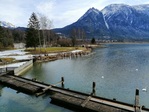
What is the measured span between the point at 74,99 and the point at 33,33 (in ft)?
225

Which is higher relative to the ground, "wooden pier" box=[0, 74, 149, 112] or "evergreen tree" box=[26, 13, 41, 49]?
"evergreen tree" box=[26, 13, 41, 49]

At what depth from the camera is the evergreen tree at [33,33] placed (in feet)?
288

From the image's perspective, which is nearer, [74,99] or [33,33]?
[74,99]

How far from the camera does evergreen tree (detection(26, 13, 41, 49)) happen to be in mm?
87875

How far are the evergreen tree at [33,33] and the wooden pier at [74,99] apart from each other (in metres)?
54.0

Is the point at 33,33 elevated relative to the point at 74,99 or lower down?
elevated

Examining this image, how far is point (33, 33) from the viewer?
88.6 meters

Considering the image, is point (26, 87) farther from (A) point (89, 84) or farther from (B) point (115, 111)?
(B) point (115, 111)

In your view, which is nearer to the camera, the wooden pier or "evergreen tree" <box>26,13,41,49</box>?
the wooden pier

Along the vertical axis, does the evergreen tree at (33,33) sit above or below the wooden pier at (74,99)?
above

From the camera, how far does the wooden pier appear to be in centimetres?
2051

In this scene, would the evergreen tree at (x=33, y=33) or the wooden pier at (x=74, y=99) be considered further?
the evergreen tree at (x=33, y=33)

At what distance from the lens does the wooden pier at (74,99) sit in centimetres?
2051

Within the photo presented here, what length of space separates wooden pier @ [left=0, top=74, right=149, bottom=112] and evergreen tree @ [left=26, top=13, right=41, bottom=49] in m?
54.0
